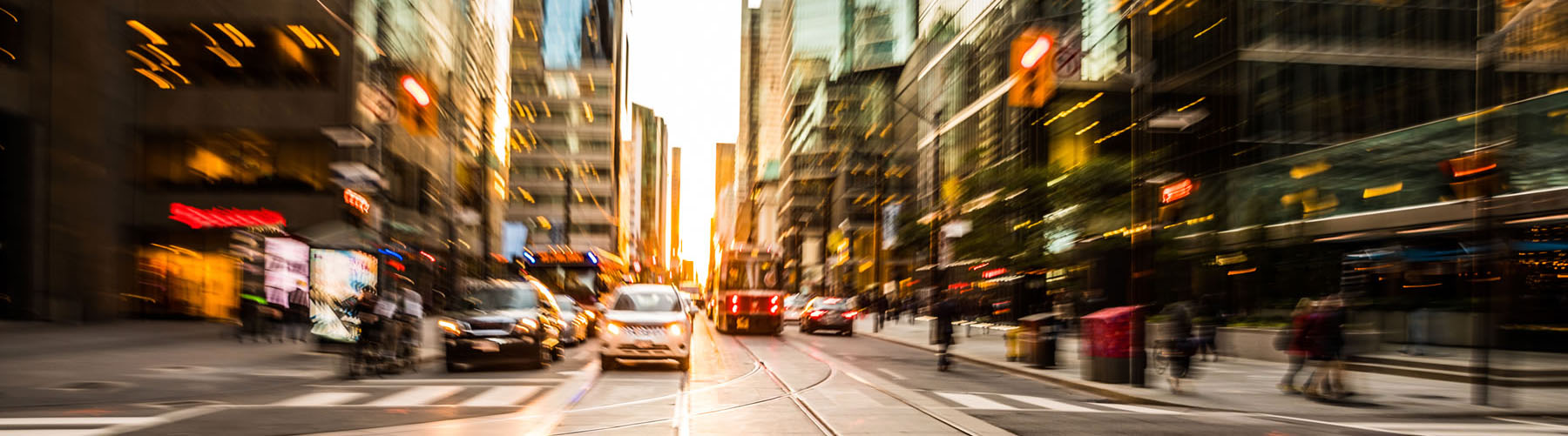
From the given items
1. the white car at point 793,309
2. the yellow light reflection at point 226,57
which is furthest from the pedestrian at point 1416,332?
the yellow light reflection at point 226,57

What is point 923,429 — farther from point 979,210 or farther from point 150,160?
point 150,160

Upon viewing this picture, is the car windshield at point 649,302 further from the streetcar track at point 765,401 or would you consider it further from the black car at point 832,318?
the black car at point 832,318

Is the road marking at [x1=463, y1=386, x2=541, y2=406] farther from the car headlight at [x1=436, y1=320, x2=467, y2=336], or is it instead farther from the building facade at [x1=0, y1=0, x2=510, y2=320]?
the building facade at [x1=0, y1=0, x2=510, y2=320]

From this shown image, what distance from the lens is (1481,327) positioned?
49.0ft

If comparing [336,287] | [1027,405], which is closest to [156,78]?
[336,287]

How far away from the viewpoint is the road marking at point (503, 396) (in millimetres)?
13242

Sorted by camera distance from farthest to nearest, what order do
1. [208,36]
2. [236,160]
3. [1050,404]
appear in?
[236,160] < [208,36] < [1050,404]

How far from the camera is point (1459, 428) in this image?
1198cm

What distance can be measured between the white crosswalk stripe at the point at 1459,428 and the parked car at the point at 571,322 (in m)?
19.0

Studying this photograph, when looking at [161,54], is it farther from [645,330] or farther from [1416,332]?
[1416,332]

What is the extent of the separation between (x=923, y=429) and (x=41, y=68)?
31.2m

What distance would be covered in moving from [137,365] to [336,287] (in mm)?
4845

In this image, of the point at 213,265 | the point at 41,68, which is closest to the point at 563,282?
the point at 213,265

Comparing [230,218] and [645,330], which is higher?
[230,218]
